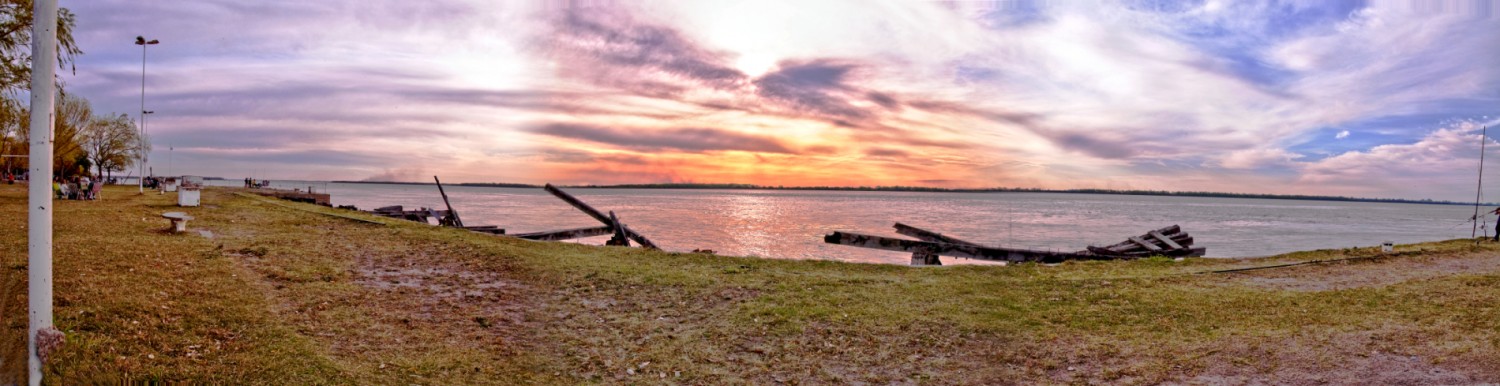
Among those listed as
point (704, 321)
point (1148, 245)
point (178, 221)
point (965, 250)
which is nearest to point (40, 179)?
point (704, 321)

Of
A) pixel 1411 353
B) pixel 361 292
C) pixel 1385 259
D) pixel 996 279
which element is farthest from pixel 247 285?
pixel 1385 259

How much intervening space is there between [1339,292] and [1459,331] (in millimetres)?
3178

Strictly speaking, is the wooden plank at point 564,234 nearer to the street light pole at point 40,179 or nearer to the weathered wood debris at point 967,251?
the weathered wood debris at point 967,251

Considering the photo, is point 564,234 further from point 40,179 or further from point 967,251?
point 40,179

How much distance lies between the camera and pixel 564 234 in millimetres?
22062

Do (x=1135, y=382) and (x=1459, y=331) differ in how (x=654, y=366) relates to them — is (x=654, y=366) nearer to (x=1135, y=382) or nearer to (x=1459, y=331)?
(x=1135, y=382)

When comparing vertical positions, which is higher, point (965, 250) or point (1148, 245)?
point (1148, 245)

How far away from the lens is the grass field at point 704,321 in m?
6.07

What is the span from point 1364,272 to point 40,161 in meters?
17.6

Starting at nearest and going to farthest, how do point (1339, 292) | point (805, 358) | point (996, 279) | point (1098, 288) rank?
point (805, 358)
point (1339, 292)
point (1098, 288)
point (996, 279)

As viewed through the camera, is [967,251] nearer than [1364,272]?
No

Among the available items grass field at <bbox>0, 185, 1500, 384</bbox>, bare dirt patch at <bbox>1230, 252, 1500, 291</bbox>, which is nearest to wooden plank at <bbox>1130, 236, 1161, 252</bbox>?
bare dirt patch at <bbox>1230, 252, 1500, 291</bbox>

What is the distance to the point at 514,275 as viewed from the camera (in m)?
11.3

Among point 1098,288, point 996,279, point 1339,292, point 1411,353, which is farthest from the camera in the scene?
point 996,279
